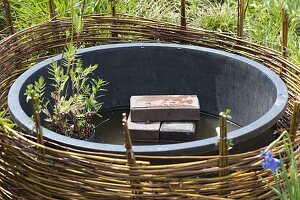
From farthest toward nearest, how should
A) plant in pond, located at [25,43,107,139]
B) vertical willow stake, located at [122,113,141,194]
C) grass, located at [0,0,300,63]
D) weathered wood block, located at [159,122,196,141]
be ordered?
1. grass, located at [0,0,300,63]
2. weathered wood block, located at [159,122,196,141]
3. plant in pond, located at [25,43,107,139]
4. vertical willow stake, located at [122,113,141,194]

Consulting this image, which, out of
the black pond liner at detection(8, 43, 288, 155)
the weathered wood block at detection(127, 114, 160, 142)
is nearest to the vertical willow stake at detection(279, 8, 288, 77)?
the black pond liner at detection(8, 43, 288, 155)

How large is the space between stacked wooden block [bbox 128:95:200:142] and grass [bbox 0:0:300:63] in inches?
54.6

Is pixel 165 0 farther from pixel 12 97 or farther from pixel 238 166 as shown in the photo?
pixel 238 166

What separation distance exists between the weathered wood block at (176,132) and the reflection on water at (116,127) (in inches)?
5.0

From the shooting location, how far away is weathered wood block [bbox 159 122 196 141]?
259cm

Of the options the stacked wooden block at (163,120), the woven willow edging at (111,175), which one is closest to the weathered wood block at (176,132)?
the stacked wooden block at (163,120)

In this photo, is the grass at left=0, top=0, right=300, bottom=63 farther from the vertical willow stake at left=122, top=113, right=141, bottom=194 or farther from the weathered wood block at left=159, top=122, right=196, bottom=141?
the vertical willow stake at left=122, top=113, right=141, bottom=194

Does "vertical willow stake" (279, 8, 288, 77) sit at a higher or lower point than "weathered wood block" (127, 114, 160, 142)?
higher

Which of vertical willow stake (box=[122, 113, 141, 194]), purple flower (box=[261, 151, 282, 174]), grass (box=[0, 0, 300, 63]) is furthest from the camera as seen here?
grass (box=[0, 0, 300, 63])

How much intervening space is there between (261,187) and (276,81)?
2.22 ft

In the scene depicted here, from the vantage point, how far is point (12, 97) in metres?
2.38

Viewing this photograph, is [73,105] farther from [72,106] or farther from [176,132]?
[176,132]

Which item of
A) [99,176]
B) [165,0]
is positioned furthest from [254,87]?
[165,0]

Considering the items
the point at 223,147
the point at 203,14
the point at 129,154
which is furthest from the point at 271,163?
the point at 203,14
